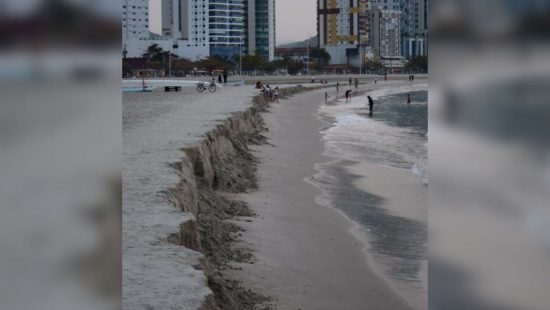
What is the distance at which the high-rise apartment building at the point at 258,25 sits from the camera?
130m

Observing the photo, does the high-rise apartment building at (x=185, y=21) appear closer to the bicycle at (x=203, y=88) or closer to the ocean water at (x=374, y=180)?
the bicycle at (x=203, y=88)

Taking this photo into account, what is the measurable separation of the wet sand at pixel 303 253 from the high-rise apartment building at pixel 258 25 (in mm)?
114515

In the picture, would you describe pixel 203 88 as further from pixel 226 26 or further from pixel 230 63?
pixel 226 26

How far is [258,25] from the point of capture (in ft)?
430

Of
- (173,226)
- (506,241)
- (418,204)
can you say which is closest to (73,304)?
(506,241)

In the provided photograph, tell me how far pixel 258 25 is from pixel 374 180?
383 feet

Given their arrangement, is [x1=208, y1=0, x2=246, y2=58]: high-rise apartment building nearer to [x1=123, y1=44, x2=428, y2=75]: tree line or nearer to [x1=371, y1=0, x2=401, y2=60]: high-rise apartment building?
[x1=123, y1=44, x2=428, y2=75]: tree line

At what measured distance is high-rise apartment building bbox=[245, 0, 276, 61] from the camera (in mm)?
130000


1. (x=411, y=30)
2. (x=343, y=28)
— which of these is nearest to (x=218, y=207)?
(x=343, y=28)

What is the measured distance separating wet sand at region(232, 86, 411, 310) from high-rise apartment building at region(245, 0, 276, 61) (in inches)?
4508

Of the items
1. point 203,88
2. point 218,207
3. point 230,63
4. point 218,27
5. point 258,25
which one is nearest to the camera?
point 218,207

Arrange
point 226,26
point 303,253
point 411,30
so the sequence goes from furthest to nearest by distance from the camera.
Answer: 1. point 411,30
2. point 226,26
3. point 303,253

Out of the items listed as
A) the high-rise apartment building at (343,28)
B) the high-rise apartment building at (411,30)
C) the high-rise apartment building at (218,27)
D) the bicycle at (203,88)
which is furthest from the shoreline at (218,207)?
the high-rise apartment building at (411,30)

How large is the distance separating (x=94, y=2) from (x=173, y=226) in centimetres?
538
